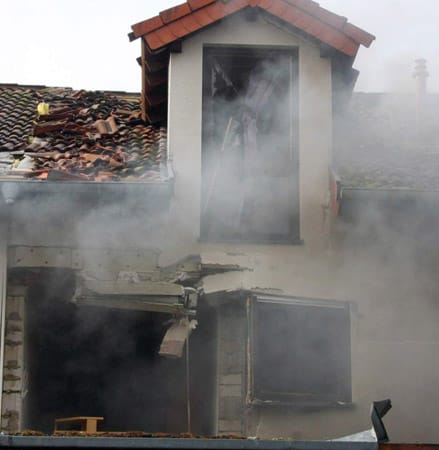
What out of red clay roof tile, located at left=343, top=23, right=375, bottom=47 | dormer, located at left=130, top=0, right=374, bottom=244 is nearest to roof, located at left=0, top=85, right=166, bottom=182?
dormer, located at left=130, top=0, right=374, bottom=244

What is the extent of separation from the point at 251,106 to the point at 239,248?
1566 mm

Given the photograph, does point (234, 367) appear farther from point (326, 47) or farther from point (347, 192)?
point (326, 47)

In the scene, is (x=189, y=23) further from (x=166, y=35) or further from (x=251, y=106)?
(x=251, y=106)

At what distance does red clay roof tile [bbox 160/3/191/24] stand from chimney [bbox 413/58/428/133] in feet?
10.2

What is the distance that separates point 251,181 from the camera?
1171 cm

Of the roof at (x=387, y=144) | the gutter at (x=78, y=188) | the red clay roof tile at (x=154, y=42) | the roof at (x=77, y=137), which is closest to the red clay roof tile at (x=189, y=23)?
the red clay roof tile at (x=154, y=42)

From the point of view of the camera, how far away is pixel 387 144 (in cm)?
1264

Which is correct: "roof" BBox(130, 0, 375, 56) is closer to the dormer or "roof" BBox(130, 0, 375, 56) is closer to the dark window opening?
the dormer

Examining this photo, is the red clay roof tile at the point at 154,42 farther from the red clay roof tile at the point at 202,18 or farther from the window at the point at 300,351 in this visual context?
the window at the point at 300,351

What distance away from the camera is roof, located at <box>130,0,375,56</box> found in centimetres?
1196

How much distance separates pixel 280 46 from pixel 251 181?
151cm

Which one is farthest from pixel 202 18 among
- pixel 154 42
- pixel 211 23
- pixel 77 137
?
pixel 77 137

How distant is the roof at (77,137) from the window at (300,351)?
1.72 metres

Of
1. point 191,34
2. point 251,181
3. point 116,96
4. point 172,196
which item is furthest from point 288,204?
point 116,96
